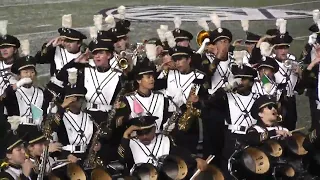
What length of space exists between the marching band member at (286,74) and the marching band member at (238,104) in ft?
3.29

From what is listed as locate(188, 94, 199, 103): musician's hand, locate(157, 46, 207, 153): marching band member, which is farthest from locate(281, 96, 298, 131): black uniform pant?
locate(188, 94, 199, 103): musician's hand

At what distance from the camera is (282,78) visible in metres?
8.95

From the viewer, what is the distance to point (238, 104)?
788cm

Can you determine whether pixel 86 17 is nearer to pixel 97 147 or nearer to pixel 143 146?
pixel 97 147

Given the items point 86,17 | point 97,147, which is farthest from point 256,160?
point 86,17

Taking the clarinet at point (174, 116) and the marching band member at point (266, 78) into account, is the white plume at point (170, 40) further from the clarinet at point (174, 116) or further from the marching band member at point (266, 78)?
the marching band member at point (266, 78)

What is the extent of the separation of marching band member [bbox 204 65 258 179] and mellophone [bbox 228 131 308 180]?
76 centimetres

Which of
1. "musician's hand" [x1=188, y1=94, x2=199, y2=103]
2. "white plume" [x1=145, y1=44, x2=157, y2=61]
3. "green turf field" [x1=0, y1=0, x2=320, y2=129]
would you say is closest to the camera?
"musician's hand" [x1=188, y1=94, x2=199, y2=103]

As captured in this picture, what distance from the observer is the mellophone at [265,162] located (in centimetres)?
685

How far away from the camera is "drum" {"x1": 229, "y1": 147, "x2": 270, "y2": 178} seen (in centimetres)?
684

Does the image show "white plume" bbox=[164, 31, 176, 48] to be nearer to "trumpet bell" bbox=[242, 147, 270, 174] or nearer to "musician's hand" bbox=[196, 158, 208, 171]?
"trumpet bell" bbox=[242, 147, 270, 174]

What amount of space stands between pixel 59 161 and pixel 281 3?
55.8ft

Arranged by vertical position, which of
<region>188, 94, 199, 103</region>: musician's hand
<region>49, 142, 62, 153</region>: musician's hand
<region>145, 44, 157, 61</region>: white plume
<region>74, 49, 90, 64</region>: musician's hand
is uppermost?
<region>145, 44, 157, 61</region>: white plume

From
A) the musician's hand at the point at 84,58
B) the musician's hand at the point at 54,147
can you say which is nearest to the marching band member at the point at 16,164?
the musician's hand at the point at 54,147
